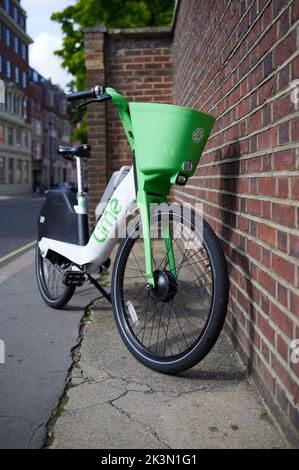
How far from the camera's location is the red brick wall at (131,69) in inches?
293

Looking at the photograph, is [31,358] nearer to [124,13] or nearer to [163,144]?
[163,144]

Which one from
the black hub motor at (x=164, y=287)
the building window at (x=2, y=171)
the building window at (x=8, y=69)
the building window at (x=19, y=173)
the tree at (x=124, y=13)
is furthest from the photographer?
the building window at (x=19, y=173)

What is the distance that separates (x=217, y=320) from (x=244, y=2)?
1.62 meters

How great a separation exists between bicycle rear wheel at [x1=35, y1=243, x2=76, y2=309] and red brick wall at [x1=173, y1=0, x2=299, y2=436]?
120cm

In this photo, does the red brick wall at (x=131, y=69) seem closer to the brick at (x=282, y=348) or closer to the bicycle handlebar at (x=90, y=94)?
the bicycle handlebar at (x=90, y=94)

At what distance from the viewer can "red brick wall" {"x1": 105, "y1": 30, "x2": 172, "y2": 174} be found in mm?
7449

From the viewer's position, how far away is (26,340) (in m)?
3.30

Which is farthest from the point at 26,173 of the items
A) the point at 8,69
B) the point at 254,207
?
the point at 254,207

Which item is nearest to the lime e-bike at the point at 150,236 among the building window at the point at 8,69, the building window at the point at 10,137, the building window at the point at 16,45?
the building window at the point at 10,137

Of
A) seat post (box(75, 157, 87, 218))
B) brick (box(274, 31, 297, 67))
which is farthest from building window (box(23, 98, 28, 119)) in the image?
brick (box(274, 31, 297, 67))

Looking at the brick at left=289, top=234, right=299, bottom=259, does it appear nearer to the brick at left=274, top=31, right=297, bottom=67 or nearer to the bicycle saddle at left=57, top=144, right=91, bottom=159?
the brick at left=274, top=31, right=297, bottom=67

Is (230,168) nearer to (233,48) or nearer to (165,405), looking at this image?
(233,48)

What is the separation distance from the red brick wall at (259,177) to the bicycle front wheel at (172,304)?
0.20m

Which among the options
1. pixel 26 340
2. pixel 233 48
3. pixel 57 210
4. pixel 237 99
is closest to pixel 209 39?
pixel 233 48
